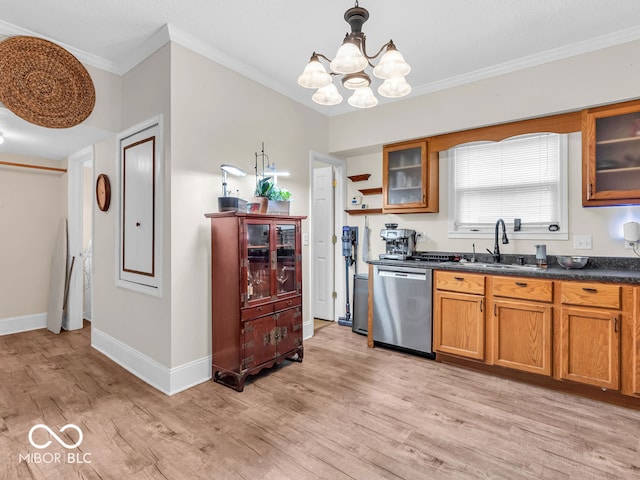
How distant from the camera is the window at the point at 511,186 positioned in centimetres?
315

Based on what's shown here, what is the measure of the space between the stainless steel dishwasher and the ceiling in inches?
80.7

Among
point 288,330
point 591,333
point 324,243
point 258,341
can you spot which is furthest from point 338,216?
point 591,333

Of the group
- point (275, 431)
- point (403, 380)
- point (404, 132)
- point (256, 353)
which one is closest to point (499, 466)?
point (403, 380)

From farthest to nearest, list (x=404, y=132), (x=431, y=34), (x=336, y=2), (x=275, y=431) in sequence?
(x=404, y=132) → (x=431, y=34) → (x=336, y=2) → (x=275, y=431)

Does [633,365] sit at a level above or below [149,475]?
above

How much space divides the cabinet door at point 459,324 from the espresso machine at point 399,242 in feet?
2.42

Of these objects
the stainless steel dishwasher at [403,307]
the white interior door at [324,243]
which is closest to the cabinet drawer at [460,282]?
the stainless steel dishwasher at [403,307]

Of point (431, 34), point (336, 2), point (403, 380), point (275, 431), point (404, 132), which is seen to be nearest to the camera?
point (275, 431)

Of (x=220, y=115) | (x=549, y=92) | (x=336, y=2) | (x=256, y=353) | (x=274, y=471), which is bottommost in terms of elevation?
(x=274, y=471)

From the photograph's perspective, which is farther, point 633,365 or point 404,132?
point 404,132

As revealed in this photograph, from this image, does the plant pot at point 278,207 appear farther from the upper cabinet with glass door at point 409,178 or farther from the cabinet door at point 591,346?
the cabinet door at point 591,346

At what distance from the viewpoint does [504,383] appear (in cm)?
279

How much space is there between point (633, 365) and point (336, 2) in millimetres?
3274

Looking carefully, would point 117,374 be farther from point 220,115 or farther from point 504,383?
point 504,383
